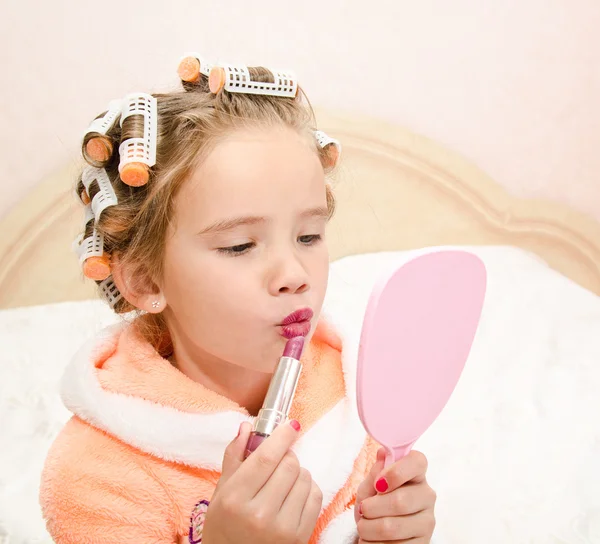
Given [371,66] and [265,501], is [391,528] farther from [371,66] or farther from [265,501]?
[371,66]

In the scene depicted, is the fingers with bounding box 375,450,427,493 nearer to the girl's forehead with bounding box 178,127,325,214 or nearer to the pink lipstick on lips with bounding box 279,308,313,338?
the pink lipstick on lips with bounding box 279,308,313,338

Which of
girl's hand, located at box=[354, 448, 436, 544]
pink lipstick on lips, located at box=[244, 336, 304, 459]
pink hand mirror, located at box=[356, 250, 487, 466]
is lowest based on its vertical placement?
girl's hand, located at box=[354, 448, 436, 544]

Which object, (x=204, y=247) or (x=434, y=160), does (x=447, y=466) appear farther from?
(x=434, y=160)

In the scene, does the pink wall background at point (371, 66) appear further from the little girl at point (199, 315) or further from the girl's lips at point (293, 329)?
the girl's lips at point (293, 329)

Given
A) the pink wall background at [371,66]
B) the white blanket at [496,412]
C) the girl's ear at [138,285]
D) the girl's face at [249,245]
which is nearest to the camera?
the girl's face at [249,245]

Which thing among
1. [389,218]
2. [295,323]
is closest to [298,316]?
[295,323]

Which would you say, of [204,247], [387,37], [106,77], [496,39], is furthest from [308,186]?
[496,39]

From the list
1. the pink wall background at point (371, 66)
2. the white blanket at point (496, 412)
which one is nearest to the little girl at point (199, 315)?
the white blanket at point (496, 412)

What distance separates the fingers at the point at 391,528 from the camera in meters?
0.57

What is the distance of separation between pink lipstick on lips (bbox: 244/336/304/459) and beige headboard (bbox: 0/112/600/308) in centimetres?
102

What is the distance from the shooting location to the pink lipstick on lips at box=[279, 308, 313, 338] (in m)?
0.63

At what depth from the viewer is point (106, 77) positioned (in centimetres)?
142

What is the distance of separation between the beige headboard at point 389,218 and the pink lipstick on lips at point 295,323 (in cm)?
91

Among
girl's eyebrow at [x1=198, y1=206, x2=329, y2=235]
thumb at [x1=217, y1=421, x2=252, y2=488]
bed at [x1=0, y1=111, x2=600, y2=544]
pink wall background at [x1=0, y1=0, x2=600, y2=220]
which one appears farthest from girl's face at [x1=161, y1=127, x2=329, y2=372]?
pink wall background at [x1=0, y1=0, x2=600, y2=220]
